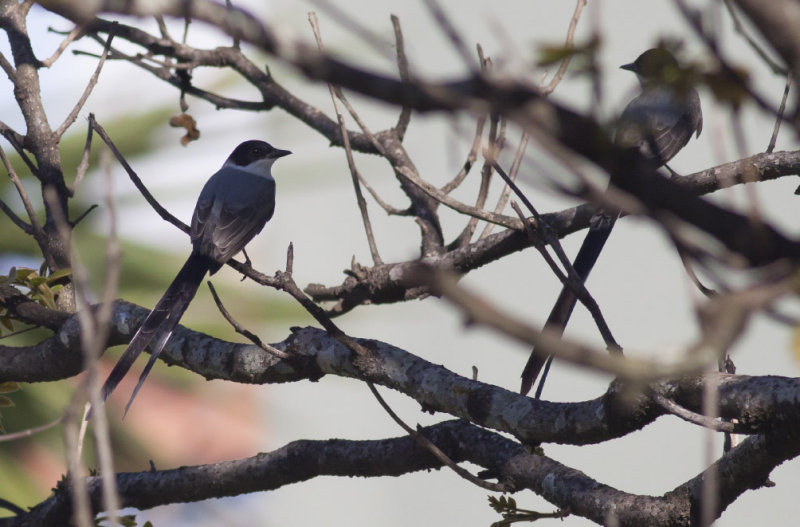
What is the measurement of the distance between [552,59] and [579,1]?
1.99 m

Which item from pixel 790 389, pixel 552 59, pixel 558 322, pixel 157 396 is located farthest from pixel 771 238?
pixel 157 396

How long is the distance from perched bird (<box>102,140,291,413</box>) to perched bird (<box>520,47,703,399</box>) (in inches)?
44.6

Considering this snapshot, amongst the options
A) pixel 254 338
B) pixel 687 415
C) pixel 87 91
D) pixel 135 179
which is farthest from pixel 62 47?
pixel 687 415

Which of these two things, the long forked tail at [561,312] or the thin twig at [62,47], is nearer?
the long forked tail at [561,312]

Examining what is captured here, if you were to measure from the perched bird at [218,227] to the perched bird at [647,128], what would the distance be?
1133mm

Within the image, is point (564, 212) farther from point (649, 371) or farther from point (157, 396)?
point (157, 396)

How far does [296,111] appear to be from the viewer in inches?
140

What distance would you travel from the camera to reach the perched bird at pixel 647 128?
882 mm

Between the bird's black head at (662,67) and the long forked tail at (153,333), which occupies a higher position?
the long forked tail at (153,333)

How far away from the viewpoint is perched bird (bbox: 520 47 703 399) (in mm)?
882

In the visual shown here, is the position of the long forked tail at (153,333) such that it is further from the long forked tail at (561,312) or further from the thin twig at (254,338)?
the long forked tail at (561,312)

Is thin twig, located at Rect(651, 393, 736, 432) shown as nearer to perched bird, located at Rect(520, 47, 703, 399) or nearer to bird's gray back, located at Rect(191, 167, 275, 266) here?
perched bird, located at Rect(520, 47, 703, 399)

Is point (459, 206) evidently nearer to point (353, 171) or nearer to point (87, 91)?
point (353, 171)

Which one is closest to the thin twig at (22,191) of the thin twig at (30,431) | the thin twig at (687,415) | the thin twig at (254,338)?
the thin twig at (254,338)
